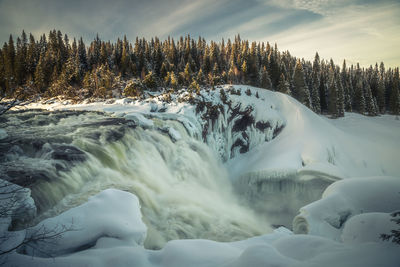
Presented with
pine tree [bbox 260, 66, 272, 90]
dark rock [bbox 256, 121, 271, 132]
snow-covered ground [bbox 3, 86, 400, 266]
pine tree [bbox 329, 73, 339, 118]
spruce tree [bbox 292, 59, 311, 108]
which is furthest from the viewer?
pine tree [bbox 329, 73, 339, 118]

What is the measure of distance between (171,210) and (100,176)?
10.4ft

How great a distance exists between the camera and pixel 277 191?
17188 mm

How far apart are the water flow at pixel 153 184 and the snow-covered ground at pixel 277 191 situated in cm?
186

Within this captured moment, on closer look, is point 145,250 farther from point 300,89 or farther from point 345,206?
point 300,89

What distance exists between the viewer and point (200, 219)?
9047 millimetres

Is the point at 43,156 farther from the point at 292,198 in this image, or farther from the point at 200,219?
the point at 292,198

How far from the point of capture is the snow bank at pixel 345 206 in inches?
208

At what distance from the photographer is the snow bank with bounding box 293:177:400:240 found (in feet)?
17.4

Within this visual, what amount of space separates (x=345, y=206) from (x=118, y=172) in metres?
8.19

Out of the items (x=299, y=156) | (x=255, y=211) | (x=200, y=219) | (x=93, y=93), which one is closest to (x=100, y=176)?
(x=200, y=219)

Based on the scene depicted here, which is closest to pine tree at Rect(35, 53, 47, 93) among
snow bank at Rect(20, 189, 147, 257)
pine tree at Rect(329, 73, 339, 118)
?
snow bank at Rect(20, 189, 147, 257)

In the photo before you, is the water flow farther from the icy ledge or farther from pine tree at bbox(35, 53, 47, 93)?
pine tree at bbox(35, 53, 47, 93)

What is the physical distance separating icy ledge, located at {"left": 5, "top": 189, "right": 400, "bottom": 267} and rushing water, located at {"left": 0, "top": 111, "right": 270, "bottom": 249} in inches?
68.0

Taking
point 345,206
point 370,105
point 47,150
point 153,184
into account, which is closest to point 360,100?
point 370,105
